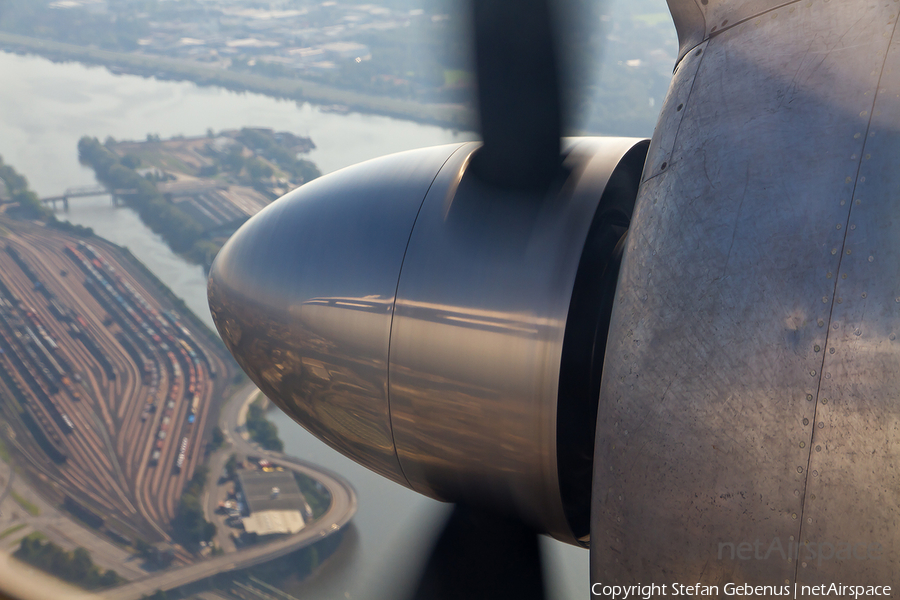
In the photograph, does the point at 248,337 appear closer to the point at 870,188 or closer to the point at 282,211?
the point at 282,211

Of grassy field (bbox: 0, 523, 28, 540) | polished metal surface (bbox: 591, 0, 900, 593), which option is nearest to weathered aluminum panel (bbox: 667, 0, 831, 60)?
polished metal surface (bbox: 591, 0, 900, 593)

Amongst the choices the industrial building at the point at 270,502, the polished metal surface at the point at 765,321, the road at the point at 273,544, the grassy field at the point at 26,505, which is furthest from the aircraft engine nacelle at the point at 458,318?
the grassy field at the point at 26,505

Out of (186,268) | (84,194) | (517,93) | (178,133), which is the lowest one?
(186,268)

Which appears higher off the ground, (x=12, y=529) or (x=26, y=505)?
(x=26, y=505)

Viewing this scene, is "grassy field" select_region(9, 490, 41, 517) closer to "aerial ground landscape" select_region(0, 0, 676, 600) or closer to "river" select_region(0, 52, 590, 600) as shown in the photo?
"aerial ground landscape" select_region(0, 0, 676, 600)

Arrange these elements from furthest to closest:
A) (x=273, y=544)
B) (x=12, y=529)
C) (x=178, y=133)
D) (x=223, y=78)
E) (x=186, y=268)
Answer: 1. (x=223, y=78)
2. (x=178, y=133)
3. (x=186, y=268)
4. (x=12, y=529)
5. (x=273, y=544)

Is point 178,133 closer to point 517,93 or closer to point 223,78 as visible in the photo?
point 223,78

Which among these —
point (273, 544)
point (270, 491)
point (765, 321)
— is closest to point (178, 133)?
point (270, 491)
